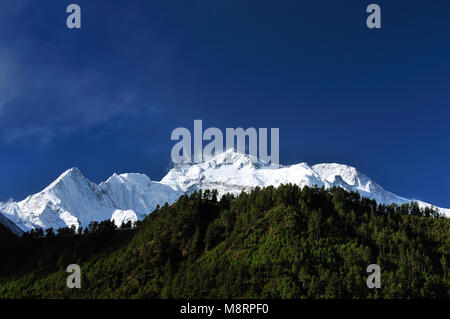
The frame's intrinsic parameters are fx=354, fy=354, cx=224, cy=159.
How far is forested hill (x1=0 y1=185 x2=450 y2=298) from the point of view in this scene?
4451 inches

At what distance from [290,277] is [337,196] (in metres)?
81.7

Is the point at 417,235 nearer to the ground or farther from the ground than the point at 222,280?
farther from the ground

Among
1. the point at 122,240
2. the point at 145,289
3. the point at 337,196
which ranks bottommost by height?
the point at 145,289

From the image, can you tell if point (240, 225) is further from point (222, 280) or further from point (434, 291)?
point (434, 291)

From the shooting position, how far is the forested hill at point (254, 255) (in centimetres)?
11306

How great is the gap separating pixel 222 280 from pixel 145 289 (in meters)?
33.7

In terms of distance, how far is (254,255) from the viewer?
127 m

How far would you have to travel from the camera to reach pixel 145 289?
132750mm
